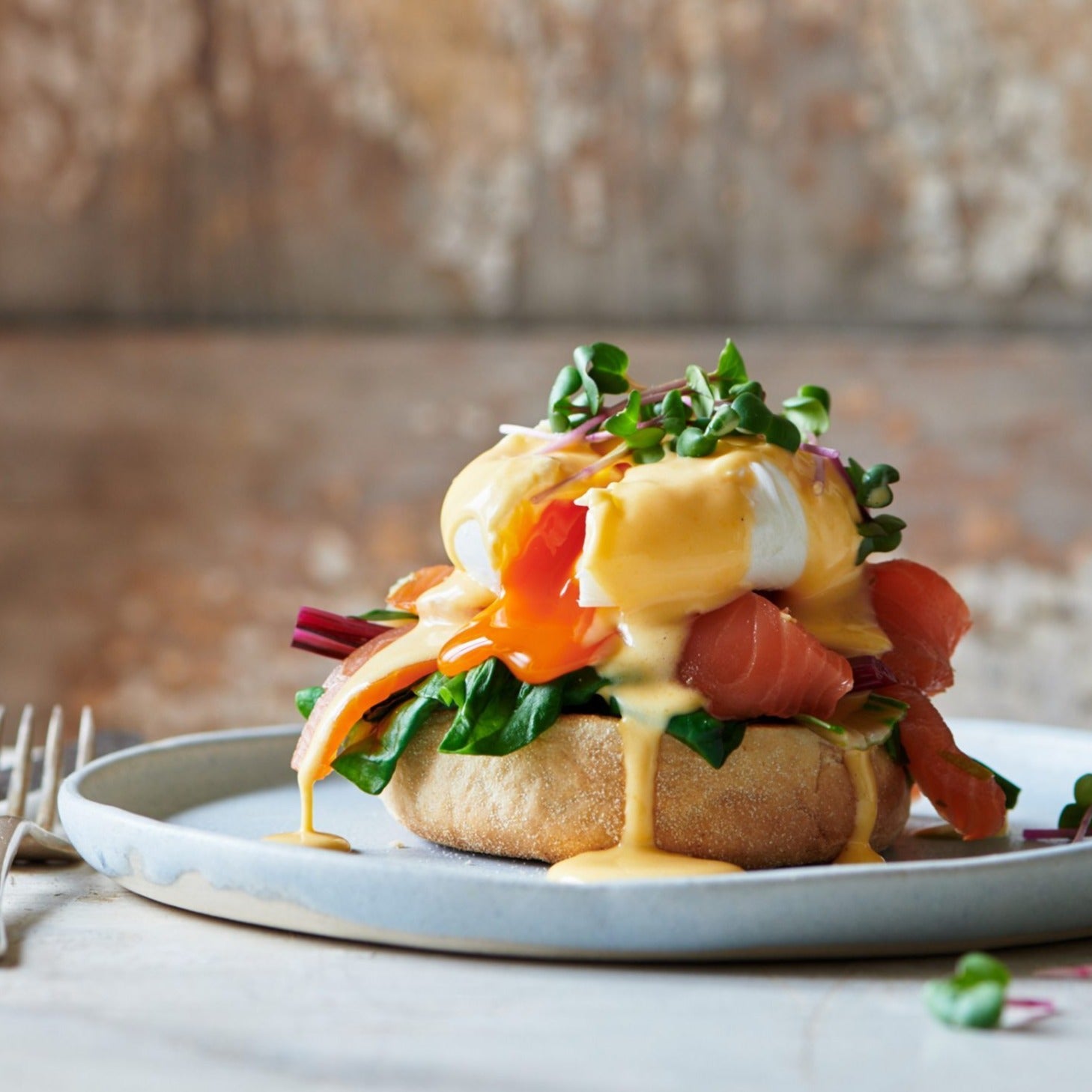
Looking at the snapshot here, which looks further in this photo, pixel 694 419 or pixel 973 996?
pixel 694 419

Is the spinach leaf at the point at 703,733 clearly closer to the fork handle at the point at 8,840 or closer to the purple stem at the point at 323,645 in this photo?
the purple stem at the point at 323,645

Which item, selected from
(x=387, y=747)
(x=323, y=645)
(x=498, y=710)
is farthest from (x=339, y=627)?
(x=498, y=710)

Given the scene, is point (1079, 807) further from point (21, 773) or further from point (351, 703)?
point (21, 773)

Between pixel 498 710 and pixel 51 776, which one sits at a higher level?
pixel 498 710

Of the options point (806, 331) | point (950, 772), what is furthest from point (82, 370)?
point (950, 772)

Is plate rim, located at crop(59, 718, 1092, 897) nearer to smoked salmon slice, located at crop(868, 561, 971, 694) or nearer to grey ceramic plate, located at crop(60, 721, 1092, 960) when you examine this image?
grey ceramic plate, located at crop(60, 721, 1092, 960)

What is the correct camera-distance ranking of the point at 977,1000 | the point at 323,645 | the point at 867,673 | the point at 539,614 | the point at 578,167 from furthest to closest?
the point at 578,167 < the point at 323,645 < the point at 867,673 < the point at 539,614 < the point at 977,1000

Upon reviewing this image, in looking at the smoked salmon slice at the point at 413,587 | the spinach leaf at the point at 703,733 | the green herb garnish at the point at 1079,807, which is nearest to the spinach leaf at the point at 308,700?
the smoked salmon slice at the point at 413,587
